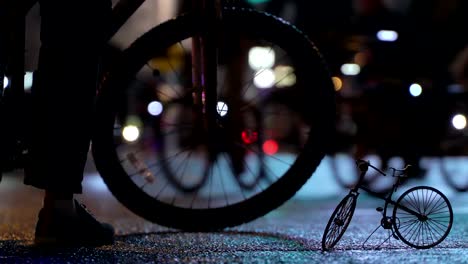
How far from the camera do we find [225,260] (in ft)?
10.8

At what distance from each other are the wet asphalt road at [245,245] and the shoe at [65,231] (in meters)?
0.07

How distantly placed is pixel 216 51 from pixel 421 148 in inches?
140

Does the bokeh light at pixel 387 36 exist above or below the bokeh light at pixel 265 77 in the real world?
above

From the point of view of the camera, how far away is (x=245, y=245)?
12.3 ft

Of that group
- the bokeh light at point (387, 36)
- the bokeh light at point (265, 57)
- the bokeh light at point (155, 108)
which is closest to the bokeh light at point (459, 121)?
the bokeh light at point (387, 36)

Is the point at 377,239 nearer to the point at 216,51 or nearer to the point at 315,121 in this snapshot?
the point at 315,121

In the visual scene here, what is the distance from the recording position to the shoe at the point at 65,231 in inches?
144

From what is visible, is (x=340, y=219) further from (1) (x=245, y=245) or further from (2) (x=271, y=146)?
(2) (x=271, y=146)

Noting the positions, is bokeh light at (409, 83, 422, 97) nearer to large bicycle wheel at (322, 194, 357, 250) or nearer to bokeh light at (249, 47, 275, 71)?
bokeh light at (249, 47, 275, 71)

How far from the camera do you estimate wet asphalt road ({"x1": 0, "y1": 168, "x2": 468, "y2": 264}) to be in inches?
131

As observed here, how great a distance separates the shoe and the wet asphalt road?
0.07 meters

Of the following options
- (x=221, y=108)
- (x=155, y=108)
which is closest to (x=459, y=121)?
(x=155, y=108)

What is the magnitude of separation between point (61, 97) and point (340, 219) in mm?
1228

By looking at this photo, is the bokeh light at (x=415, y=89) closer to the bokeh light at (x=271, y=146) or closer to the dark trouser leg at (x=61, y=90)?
the bokeh light at (x=271, y=146)
